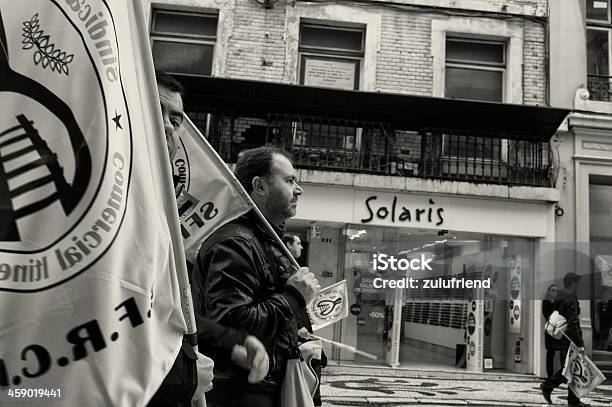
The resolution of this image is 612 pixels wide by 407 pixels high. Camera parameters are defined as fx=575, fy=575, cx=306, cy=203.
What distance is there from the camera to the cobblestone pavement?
8438 mm

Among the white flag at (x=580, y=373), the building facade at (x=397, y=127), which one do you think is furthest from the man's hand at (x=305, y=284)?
the building facade at (x=397, y=127)

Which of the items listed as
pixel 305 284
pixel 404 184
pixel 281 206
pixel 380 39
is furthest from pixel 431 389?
pixel 305 284

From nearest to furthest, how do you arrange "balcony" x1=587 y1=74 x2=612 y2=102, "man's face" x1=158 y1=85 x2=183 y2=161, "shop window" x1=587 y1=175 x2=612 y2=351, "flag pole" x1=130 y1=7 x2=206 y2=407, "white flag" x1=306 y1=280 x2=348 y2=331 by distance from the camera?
"flag pole" x1=130 y1=7 x2=206 y2=407 < "man's face" x1=158 y1=85 x2=183 y2=161 < "white flag" x1=306 y1=280 x2=348 y2=331 < "shop window" x1=587 y1=175 x2=612 y2=351 < "balcony" x1=587 y1=74 x2=612 y2=102

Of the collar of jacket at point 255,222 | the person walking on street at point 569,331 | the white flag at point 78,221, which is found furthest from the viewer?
the person walking on street at point 569,331

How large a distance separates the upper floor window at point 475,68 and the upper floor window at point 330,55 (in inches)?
83.3

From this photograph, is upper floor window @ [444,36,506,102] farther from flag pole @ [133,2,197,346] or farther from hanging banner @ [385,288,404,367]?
flag pole @ [133,2,197,346]

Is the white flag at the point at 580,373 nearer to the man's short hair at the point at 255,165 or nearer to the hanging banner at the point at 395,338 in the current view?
the hanging banner at the point at 395,338

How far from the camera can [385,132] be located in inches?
496

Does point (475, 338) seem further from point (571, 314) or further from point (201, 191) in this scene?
point (201, 191)

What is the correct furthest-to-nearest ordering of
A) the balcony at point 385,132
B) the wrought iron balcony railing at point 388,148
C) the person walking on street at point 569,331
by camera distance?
1. the wrought iron balcony railing at point 388,148
2. the balcony at point 385,132
3. the person walking on street at point 569,331

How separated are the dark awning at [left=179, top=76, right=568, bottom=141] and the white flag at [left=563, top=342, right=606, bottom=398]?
19.2ft

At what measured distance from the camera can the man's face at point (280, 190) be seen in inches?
111

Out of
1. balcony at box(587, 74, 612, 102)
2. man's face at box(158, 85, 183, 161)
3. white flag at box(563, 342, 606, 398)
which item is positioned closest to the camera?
man's face at box(158, 85, 183, 161)

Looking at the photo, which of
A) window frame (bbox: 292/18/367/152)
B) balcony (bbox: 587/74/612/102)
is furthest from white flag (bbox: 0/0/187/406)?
balcony (bbox: 587/74/612/102)
